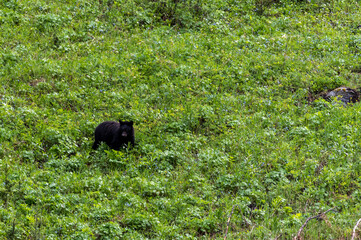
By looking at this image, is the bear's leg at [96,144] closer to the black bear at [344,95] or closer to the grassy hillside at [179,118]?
the grassy hillside at [179,118]

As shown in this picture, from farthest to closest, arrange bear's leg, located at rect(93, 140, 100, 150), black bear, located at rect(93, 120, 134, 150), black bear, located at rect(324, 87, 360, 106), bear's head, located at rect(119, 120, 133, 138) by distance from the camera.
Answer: black bear, located at rect(324, 87, 360, 106) < bear's leg, located at rect(93, 140, 100, 150) < black bear, located at rect(93, 120, 134, 150) < bear's head, located at rect(119, 120, 133, 138)

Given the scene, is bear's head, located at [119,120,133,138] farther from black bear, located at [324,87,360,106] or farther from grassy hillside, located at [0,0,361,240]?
black bear, located at [324,87,360,106]

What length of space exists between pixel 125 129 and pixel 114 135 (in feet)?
0.86

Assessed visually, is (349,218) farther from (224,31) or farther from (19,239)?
(224,31)

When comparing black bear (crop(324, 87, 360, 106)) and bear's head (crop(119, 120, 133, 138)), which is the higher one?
bear's head (crop(119, 120, 133, 138))

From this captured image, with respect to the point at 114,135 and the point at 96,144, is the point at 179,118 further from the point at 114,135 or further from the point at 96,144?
the point at 96,144

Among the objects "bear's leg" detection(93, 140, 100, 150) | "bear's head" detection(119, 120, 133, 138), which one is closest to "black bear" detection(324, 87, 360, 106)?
"bear's head" detection(119, 120, 133, 138)

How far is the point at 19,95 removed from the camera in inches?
411

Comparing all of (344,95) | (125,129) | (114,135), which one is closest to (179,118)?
(125,129)

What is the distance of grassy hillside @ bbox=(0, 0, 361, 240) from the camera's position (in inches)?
284

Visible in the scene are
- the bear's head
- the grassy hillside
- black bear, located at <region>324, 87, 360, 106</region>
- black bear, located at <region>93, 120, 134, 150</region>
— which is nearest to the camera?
the grassy hillside

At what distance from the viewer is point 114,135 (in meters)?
9.14

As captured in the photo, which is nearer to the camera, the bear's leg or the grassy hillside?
the grassy hillside

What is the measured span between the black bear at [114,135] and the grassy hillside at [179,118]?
31 centimetres
